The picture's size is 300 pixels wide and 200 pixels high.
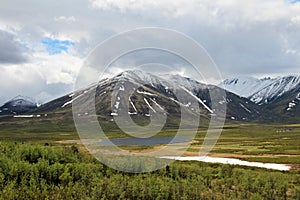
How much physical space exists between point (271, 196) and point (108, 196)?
1763 cm

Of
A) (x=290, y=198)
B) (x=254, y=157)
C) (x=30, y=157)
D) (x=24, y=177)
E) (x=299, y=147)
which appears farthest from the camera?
(x=299, y=147)

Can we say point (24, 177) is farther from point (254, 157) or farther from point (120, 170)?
point (254, 157)

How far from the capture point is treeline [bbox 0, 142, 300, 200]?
121 ft

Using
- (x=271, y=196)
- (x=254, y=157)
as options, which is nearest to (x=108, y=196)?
(x=271, y=196)

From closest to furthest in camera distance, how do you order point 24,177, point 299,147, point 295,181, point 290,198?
1. point 24,177
2. point 290,198
3. point 295,181
4. point 299,147

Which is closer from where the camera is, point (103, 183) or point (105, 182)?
point (103, 183)

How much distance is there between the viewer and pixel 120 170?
4681 centimetres

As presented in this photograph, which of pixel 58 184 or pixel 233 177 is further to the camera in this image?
pixel 233 177

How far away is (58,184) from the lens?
3925cm

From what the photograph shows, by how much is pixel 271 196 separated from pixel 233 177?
25.6ft

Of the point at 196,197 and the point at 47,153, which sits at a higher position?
the point at 47,153

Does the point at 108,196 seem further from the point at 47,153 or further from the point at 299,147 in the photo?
the point at 299,147

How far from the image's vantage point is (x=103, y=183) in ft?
132

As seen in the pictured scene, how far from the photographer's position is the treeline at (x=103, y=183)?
1454 inches
